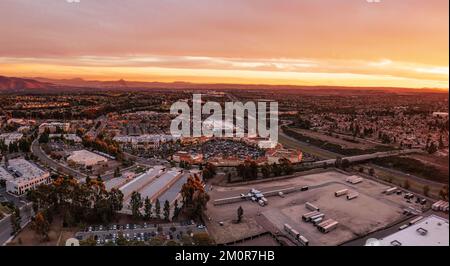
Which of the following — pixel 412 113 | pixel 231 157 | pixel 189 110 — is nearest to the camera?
pixel 231 157

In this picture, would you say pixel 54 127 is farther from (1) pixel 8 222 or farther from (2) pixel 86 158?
(1) pixel 8 222

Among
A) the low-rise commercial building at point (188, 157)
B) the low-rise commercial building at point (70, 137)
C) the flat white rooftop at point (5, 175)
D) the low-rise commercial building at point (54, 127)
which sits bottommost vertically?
the low-rise commercial building at point (188, 157)

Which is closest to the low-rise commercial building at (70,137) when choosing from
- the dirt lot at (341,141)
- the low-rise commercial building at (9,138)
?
the low-rise commercial building at (9,138)

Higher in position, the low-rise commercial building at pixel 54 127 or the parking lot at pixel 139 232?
the low-rise commercial building at pixel 54 127

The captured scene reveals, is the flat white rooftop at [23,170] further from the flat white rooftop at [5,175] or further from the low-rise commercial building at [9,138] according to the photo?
the low-rise commercial building at [9,138]

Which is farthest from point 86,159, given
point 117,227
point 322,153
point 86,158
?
point 322,153

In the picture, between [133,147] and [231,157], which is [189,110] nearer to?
[133,147]

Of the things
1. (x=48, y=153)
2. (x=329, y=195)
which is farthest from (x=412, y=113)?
(x=48, y=153)

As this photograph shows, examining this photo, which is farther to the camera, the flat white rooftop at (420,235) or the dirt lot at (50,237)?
the dirt lot at (50,237)

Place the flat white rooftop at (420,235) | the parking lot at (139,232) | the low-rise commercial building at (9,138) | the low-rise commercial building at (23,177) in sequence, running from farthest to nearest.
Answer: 1. the low-rise commercial building at (9,138)
2. the low-rise commercial building at (23,177)
3. the parking lot at (139,232)
4. the flat white rooftop at (420,235)
